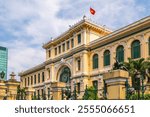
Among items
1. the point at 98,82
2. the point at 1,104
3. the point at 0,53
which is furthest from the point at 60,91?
the point at 0,53

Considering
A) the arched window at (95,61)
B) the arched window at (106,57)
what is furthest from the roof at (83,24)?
the arched window at (106,57)

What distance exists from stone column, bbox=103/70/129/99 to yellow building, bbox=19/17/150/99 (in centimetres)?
1596

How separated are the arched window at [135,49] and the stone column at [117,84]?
2110cm

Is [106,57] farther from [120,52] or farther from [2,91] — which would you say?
[2,91]

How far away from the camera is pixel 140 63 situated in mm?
25234

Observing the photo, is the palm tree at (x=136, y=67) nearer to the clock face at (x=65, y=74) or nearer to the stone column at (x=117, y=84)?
the stone column at (x=117, y=84)

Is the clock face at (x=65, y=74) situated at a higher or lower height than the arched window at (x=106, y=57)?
lower

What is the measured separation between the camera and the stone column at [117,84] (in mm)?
9984

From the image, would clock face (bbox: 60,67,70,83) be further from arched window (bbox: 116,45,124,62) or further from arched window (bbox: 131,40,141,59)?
arched window (bbox: 131,40,141,59)

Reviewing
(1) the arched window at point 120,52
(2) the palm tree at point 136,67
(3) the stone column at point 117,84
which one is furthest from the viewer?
(1) the arched window at point 120,52

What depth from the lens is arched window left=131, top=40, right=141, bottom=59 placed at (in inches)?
1211

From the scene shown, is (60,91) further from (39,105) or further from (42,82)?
(42,82)

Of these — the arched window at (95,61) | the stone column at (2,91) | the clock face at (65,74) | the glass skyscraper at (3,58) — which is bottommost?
the stone column at (2,91)

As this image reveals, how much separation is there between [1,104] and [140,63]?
1759cm
